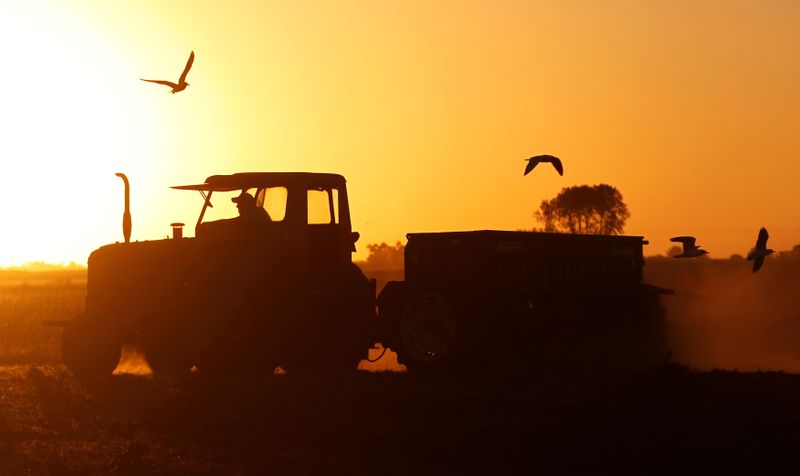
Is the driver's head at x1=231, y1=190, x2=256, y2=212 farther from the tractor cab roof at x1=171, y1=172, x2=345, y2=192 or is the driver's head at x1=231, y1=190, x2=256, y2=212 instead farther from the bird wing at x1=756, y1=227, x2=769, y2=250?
the bird wing at x1=756, y1=227, x2=769, y2=250

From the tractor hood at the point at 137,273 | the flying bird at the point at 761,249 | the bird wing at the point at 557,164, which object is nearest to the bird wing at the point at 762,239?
the flying bird at the point at 761,249

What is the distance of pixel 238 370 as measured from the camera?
20688 mm

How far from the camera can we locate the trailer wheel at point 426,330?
2116cm

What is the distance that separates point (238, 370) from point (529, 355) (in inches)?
189

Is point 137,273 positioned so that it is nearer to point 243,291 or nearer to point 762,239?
point 243,291

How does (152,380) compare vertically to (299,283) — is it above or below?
below

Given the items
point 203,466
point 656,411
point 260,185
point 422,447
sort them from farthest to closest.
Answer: point 260,185 < point 656,411 < point 422,447 < point 203,466

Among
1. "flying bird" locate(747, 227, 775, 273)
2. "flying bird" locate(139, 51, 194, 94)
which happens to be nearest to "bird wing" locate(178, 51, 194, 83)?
"flying bird" locate(139, 51, 194, 94)

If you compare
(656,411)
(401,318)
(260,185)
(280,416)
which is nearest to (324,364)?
(401,318)

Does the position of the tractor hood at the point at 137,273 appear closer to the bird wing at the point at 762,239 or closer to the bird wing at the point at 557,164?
the bird wing at the point at 557,164

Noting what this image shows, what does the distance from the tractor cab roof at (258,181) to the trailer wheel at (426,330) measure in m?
2.57

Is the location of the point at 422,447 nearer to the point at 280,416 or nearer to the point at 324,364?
the point at 280,416

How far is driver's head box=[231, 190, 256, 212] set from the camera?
2106 centimetres

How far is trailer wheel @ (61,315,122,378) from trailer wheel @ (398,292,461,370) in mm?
4697
